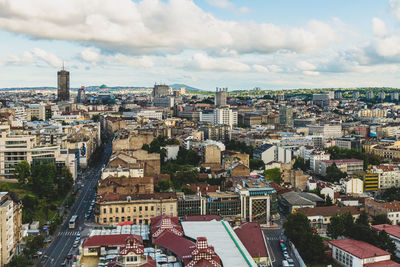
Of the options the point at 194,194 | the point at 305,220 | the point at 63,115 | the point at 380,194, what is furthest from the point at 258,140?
the point at 63,115

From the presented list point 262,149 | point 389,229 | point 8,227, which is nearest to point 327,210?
point 389,229

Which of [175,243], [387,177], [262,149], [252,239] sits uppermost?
[262,149]

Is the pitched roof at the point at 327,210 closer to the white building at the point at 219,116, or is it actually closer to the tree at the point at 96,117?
the white building at the point at 219,116

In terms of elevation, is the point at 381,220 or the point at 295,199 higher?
the point at 295,199

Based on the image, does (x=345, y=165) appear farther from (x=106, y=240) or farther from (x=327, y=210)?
(x=106, y=240)

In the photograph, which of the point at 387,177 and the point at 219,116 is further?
the point at 219,116

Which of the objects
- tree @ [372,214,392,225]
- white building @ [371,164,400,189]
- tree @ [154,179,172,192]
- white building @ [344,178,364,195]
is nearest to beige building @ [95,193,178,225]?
tree @ [154,179,172,192]

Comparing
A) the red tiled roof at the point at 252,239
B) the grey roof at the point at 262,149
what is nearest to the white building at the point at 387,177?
the grey roof at the point at 262,149

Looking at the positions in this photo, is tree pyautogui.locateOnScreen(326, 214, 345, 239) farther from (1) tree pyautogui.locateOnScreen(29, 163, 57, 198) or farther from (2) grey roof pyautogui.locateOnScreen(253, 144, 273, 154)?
(2) grey roof pyautogui.locateOnScreen(253, 144, 273, 154)
